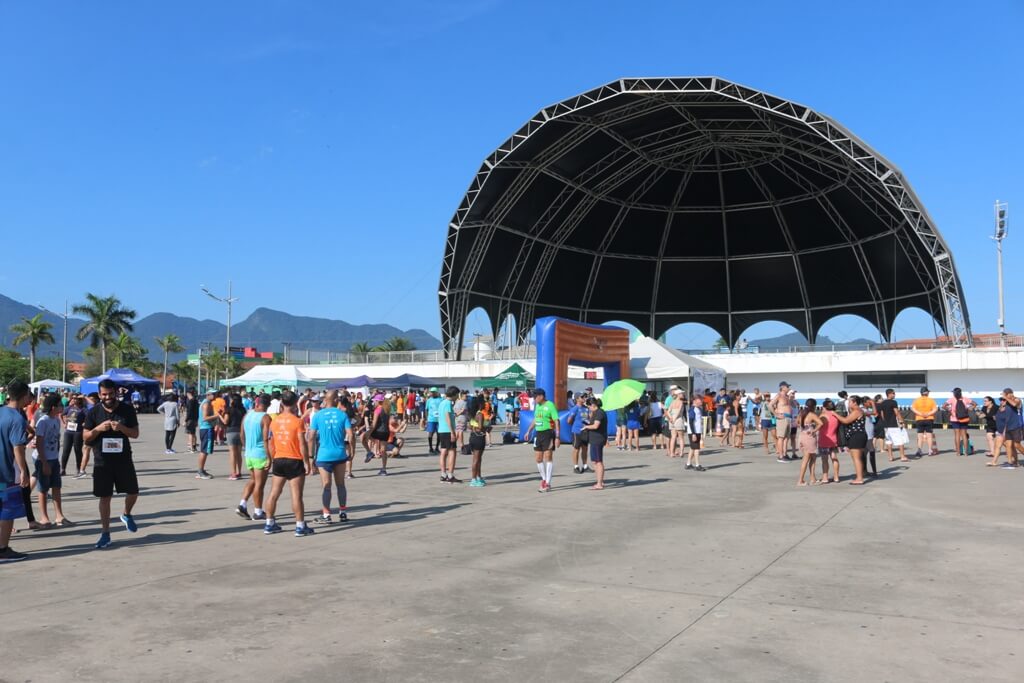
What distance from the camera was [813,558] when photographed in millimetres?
7816

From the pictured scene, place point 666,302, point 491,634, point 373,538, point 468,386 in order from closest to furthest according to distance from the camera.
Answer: point 491,634 → point 373,538 → point 468,386 → point 666,302

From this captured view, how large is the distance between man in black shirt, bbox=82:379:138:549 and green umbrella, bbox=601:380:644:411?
9.69 metres

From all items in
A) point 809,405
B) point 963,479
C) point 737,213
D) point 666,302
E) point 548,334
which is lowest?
point 963,479

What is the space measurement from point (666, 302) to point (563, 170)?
1833 centimetres

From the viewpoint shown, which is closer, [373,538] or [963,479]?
[373,538]

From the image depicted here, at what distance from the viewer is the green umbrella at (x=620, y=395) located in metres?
16.5

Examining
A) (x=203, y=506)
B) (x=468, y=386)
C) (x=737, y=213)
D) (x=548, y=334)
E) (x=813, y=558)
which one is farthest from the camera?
(x=737, y=213)

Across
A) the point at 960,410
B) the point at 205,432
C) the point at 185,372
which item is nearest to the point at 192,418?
the point at 205,432

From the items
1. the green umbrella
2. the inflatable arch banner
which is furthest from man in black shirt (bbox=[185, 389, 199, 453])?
the green umbrella

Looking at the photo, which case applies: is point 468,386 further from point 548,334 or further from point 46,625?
point 46,625

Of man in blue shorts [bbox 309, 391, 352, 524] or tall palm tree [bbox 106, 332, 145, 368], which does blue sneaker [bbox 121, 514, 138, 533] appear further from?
tall palm tree [bbox 106, 332, 145, 368]

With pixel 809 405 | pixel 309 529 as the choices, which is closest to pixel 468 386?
pixel 809 405

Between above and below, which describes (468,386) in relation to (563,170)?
below

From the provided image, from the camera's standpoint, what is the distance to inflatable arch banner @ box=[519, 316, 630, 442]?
79.5 feet
